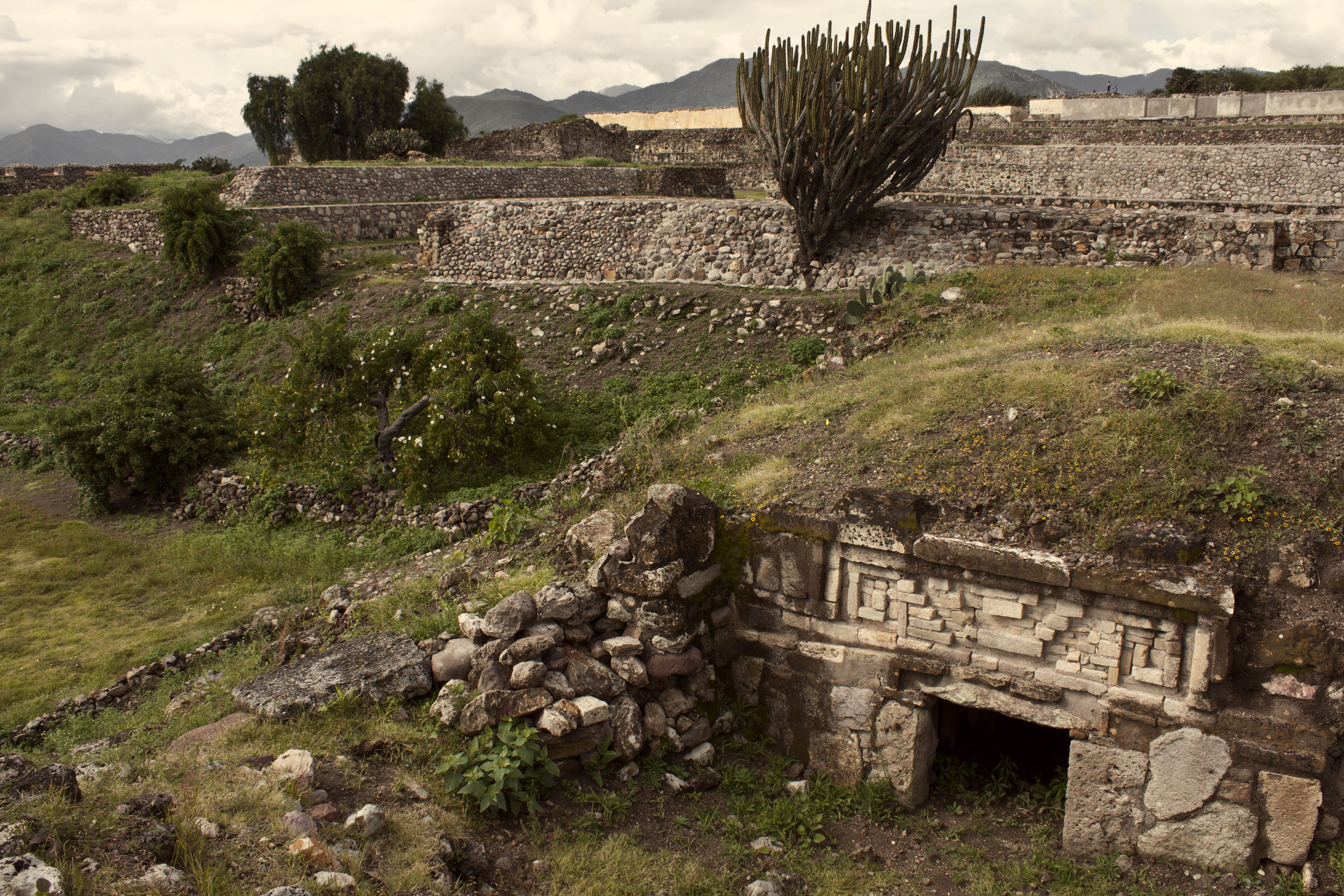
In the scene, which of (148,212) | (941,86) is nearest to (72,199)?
(148,212)

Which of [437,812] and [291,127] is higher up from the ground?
[291,127]

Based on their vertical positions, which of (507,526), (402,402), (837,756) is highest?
(402,402)

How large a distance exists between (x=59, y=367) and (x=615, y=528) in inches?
709

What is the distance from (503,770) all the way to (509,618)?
1.08 metres

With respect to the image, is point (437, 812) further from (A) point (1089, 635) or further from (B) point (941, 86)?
(B) point (941, 86)

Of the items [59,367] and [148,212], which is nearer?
[59,367]

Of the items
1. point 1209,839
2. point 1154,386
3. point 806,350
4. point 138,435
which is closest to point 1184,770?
point 1209,839

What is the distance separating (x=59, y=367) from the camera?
18.3m

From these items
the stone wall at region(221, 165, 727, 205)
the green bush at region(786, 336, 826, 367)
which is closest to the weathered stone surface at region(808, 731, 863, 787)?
the green bush at region(786, 336, 826, 367)

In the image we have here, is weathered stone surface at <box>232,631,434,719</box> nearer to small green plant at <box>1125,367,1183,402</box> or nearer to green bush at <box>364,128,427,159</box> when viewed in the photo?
small green plant at <box>1125,367,1183,402</box>

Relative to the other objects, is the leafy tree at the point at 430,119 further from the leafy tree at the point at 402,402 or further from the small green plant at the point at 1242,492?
the small green plant at the point at 1242,492

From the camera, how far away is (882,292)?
39.6ft

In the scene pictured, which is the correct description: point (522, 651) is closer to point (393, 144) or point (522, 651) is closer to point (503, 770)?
point (503, 770)

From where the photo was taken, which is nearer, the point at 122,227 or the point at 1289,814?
the point at 1289,814
